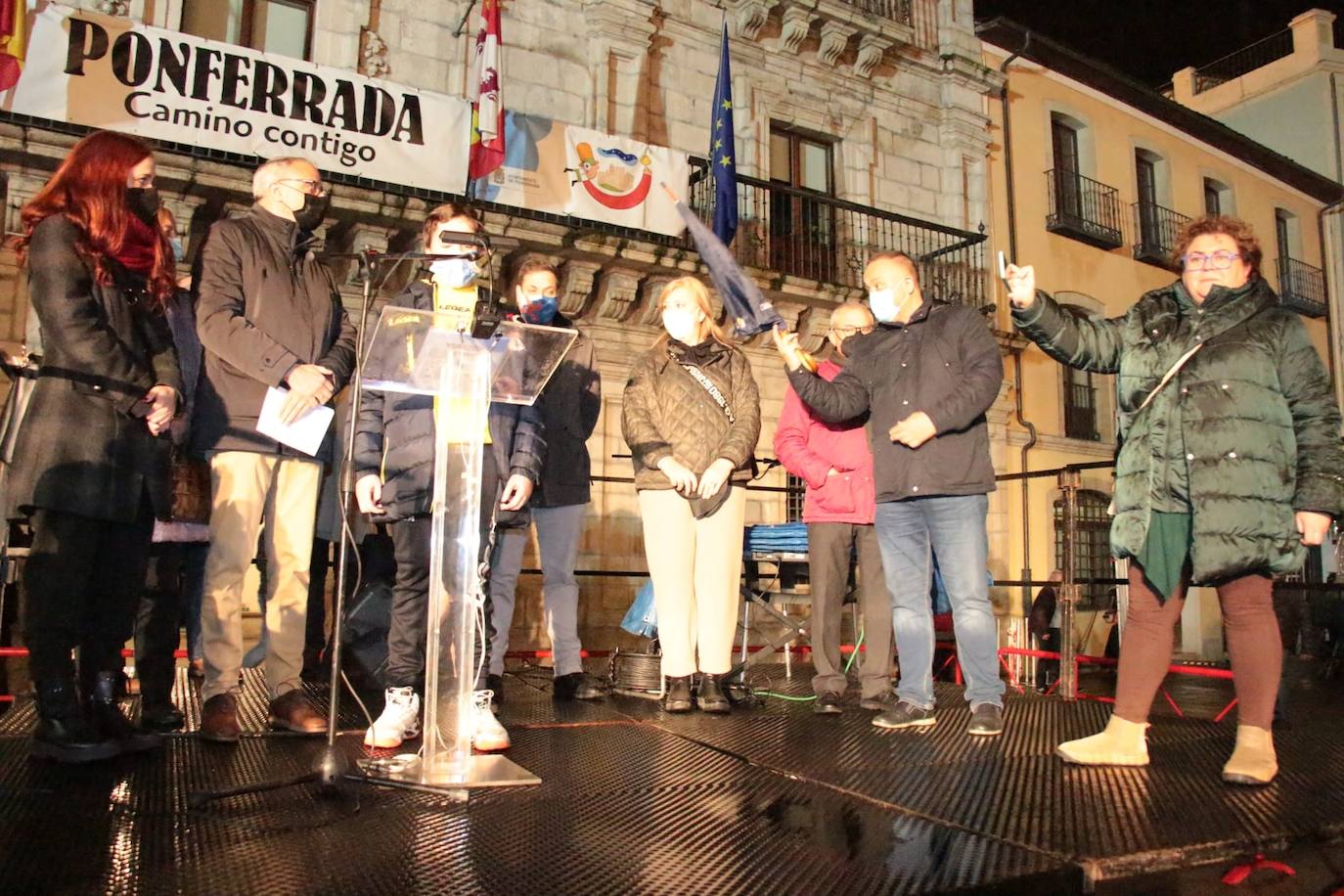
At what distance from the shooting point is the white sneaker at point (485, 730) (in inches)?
111

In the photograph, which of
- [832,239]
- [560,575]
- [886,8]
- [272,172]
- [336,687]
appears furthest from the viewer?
[886,8]

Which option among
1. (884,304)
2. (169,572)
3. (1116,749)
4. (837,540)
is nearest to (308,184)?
(169,572)

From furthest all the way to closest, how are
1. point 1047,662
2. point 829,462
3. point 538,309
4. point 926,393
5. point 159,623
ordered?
point 1047,662 < point 829,462 < point 538,309 < point 926,393 < point 159,623

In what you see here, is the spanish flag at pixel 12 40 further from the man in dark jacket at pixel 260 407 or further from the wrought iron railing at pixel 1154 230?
the wrought iron railing at pixel 1154 230

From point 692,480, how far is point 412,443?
1070 mm

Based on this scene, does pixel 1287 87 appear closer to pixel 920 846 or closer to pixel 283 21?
pixel 283 21

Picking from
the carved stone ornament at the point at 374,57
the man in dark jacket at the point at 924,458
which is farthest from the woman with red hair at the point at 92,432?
the carved stone ornament at the point at 374,57

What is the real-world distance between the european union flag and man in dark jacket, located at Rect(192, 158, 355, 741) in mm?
6960

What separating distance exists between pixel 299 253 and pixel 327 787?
1.78 m

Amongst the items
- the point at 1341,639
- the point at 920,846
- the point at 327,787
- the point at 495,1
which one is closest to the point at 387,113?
the point at 495,1

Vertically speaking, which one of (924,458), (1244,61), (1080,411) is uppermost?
(1244,61)

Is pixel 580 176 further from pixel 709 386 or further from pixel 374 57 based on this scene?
pixel 709 386

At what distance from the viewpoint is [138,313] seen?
293 centimetres

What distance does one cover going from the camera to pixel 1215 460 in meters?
2.74
